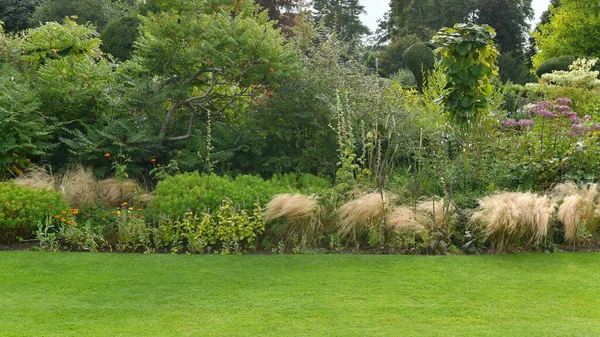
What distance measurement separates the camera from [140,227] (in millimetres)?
5836

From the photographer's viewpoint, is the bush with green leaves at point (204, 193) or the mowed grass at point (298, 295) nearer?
the mowed grass at point (298, 295)

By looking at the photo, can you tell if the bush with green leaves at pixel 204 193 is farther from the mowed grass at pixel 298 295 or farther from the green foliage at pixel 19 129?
the green foliage at pixel 19 129

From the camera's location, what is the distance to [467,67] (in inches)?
309

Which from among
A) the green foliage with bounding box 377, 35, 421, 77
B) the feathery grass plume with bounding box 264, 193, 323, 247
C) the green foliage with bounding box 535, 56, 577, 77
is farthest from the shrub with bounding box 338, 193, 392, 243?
the green foliage with bounding box 377, 35, 421, 77

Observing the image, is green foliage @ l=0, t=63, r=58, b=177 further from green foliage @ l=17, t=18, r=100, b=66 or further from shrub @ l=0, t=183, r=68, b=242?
green foliage @ l=17, t=18, r=100, b=66

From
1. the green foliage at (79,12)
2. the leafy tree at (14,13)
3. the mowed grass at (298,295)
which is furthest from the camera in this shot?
the leafy tree at (14,13)

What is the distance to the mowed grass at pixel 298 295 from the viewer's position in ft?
12.5

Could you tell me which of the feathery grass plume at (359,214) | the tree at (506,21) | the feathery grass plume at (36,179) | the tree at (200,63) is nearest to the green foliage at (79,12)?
the tree at (200,63)

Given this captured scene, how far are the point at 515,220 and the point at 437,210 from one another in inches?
30.7

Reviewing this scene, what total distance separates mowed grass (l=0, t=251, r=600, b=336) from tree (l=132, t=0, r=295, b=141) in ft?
10.6

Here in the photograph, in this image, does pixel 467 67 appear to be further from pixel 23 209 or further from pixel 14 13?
pixel 14 13

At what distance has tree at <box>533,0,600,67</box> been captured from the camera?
83.5ft

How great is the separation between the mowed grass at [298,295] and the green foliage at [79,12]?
1955 centimetres

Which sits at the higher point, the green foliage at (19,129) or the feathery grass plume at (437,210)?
the green foliage at (19,129)
